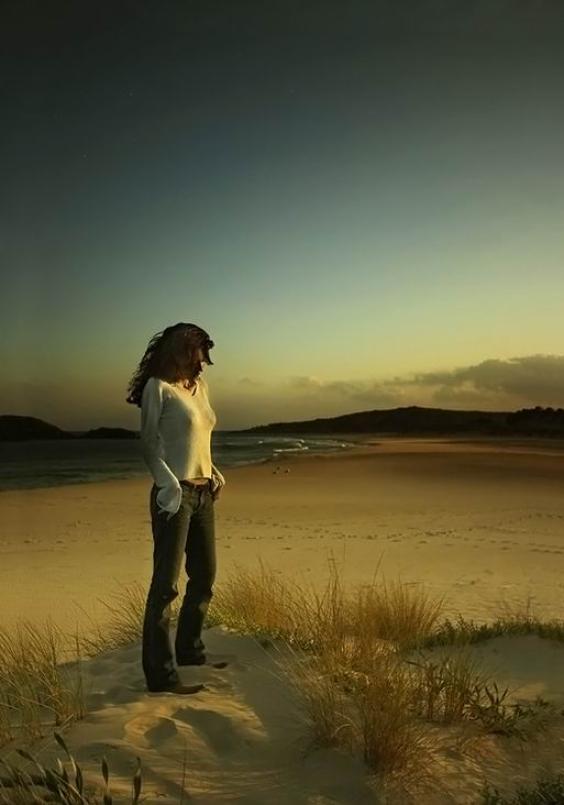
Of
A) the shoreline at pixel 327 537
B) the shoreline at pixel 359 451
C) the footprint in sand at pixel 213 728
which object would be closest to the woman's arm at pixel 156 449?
the footprint in sand at pixel 213 728

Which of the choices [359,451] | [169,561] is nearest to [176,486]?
[169,561]

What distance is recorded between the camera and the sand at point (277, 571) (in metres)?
3.11

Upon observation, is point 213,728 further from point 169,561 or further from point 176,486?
point 176,486

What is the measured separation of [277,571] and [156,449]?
6.23 m

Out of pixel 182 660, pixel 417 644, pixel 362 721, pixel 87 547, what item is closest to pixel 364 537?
pixel 87 547

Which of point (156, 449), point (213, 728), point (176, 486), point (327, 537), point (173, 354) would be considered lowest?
point (327, 537)

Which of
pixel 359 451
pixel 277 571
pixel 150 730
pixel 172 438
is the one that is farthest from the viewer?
pixel 359 451

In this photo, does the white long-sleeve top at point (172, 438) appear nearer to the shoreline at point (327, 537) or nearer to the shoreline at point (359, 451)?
the shoreline at point (327, 537)

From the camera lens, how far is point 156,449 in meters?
3.99

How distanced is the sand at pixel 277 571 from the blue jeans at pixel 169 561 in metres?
0.18

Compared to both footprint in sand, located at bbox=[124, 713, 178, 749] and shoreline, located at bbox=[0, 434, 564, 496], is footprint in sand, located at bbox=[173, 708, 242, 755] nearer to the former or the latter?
footprint in sand, located at bbox=[124, 713, 178, 749]

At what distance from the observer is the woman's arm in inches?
154

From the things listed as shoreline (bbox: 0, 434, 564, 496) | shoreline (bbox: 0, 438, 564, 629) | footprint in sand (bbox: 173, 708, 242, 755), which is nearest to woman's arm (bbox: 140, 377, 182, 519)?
footprint in sand (bbox: 173, 708, 242, 755)

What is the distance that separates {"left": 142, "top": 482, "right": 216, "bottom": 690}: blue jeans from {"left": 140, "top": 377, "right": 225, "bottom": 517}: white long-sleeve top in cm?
9
